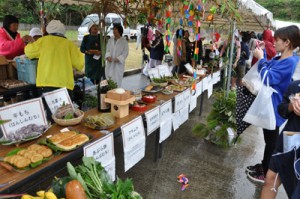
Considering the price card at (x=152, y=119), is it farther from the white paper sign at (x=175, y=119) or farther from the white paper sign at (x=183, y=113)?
the white paper sign at (x=183, y=113)

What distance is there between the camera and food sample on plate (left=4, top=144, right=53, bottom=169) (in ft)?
4.85

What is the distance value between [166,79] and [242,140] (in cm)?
172

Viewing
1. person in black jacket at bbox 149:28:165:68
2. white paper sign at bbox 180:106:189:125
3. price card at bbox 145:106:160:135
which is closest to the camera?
price card at bbox 145:106:160:135

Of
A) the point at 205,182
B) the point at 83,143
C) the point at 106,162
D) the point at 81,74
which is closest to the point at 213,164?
the point at 205,182

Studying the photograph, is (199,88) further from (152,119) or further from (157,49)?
(157,49)

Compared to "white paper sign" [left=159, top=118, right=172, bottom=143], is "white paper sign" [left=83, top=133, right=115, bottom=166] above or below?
above

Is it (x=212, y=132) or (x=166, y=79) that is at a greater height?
(x=166, y=79)

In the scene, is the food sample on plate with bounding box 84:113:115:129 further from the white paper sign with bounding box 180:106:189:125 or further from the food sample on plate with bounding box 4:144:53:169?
the white paper sign with bounding box 180:106:189:125

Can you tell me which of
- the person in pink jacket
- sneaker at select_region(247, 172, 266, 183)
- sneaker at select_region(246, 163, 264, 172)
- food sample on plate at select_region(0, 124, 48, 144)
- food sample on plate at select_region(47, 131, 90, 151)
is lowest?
sneaker at select_region(247, 172, 266, 183)

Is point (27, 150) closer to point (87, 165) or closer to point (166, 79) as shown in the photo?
point (87, 165)

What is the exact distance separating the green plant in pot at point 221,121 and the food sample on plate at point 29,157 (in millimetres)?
2827

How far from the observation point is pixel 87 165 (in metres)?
1.47

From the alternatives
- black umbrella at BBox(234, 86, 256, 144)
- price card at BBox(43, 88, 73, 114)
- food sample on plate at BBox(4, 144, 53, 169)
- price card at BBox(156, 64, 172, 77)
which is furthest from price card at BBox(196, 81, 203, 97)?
food sample on plate at BBox(4, 144, 53, 169)

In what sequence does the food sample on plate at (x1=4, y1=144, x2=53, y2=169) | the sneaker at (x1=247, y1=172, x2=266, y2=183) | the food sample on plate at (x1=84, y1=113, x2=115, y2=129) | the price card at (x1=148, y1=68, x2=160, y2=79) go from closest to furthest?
the food sample on plate at (x1=4, y1=144, x2=53, y2=169)
the food sample on plate at (x1=84, y1=113, x2=115, y2=129)
the sneaker at (x1=247, y1=172, x2=266, y2=183)
the price card at (x1=148, y1=68, x2=160, y2=79)
